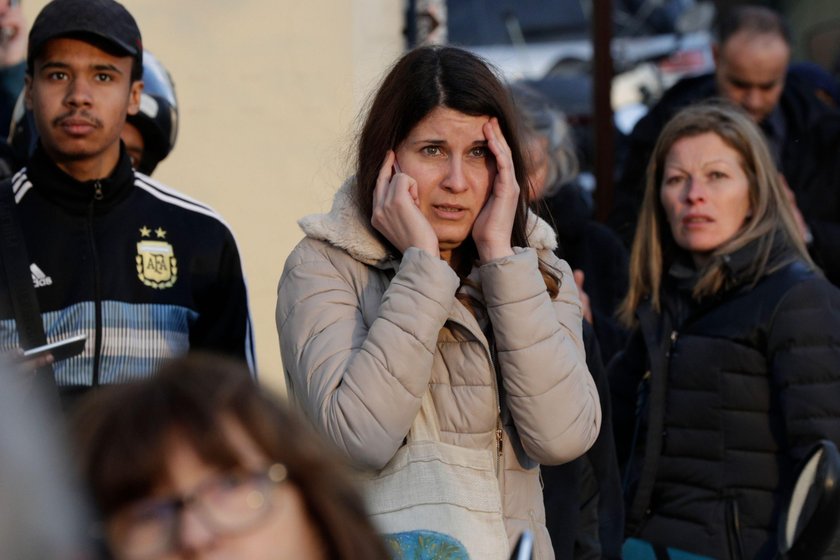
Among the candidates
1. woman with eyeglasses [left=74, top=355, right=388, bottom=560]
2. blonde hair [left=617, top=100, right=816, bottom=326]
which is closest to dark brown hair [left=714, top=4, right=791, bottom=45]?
blonde hair [left=617, top=100, right=816, bottom=326]

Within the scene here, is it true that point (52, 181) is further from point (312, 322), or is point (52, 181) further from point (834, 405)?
point (834, 405)

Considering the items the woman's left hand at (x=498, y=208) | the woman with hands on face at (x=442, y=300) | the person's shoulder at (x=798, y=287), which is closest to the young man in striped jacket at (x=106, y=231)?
the woman with hands on face at (x=442, y=300)

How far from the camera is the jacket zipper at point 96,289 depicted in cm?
358

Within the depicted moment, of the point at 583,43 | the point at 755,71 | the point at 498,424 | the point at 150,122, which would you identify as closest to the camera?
the point at 498,424

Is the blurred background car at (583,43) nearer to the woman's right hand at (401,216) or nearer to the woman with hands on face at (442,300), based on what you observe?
the woman with hands on face at (442,300)

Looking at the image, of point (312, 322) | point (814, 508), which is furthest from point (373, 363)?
point (814, 508)

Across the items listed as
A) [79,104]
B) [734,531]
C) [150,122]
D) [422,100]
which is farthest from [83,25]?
[734,531]

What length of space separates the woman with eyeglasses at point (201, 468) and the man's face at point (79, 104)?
8.11 feet

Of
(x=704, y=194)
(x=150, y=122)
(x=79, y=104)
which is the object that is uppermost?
(x=79, y=104)

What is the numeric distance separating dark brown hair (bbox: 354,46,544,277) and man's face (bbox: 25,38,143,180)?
2.78 feet

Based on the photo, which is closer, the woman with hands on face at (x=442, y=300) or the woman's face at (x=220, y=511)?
the woman's face at (x=220, y=511)

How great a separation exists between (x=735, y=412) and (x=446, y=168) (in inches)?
52.2

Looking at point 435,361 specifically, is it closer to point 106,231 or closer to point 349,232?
point 349,232

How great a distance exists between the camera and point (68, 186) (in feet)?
12.3
